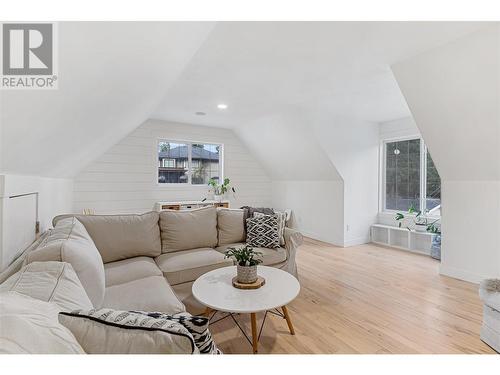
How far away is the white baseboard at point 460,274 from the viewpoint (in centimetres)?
288

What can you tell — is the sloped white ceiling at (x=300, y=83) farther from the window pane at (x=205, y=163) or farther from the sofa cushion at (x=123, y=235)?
the sofa cushion at (x=123, y=235)

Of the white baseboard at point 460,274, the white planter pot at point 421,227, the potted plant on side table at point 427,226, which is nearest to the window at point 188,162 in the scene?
the potted plant on side table at point 427,226

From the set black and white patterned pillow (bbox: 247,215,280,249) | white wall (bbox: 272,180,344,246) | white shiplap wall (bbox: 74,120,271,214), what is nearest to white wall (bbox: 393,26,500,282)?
white wall (bbox: 272,180,344,246)

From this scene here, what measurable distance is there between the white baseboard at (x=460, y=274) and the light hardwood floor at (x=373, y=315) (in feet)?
0.32

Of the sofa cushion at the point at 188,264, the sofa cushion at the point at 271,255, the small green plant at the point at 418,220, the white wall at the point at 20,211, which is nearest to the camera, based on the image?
the white wall at the point at 20,211

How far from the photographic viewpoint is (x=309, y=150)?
14.9 feet

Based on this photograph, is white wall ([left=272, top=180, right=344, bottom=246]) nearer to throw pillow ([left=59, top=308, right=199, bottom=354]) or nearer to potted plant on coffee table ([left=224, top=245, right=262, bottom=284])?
potted plant on coffee table ([left=224, top=245, right=262, bottom=284])

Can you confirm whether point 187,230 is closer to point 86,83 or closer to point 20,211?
point 20,211

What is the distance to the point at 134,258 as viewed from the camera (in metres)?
2.35

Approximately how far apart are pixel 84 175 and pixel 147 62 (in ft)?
11.4

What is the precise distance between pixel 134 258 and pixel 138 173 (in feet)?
8.93

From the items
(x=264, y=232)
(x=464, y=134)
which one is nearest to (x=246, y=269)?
(x=264, y=232)

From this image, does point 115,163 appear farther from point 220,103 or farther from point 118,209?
point 220,103
